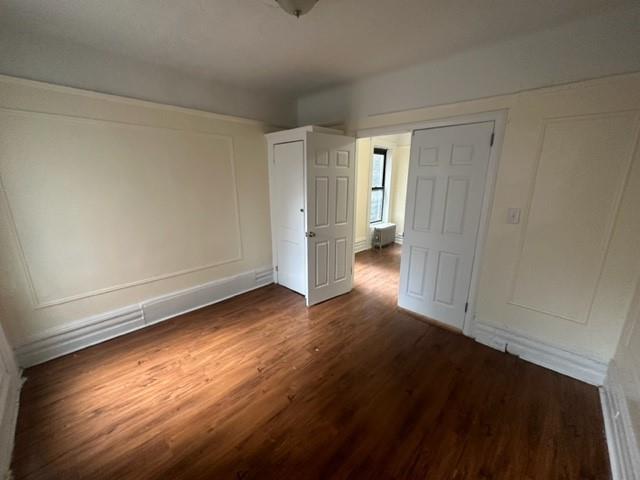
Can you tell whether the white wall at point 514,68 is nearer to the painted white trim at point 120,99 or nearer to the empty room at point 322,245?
the empty room at point 322,245

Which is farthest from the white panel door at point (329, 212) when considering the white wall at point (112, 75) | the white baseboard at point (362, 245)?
the white baseboard at point (362, 245)

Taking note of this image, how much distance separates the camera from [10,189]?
1.83 metres

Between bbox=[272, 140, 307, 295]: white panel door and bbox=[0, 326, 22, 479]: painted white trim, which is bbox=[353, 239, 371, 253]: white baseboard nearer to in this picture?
bbox=[272, 140, 307, 295]: white panel door

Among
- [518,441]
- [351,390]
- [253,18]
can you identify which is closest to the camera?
[518,441]

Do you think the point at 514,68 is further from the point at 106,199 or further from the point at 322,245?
the point at 106,199

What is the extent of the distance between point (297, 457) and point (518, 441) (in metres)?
1.29

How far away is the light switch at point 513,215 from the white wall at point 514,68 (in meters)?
0.91

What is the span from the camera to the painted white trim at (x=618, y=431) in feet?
3.99

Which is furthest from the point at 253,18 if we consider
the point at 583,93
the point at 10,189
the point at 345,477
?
the point at 345,477

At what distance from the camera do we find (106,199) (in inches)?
87.6

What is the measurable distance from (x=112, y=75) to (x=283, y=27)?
1571 millimetres

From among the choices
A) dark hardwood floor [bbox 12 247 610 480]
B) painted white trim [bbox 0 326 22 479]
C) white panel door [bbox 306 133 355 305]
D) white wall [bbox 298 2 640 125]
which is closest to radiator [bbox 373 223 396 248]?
white panel door [bbox 306 133 355 305]

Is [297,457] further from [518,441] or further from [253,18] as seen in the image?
[253,18]

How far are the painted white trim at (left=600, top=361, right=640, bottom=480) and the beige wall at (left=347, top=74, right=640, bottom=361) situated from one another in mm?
230
